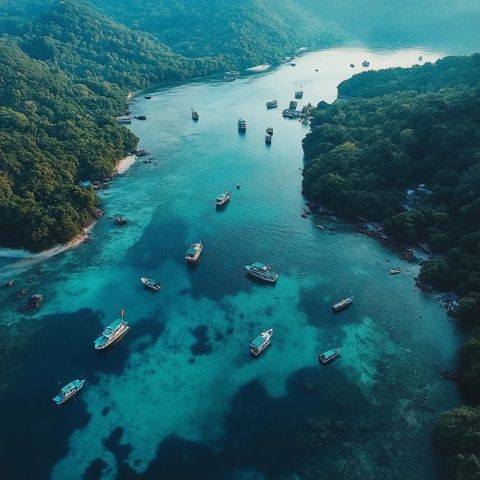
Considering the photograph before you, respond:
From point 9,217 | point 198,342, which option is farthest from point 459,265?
point 9,217

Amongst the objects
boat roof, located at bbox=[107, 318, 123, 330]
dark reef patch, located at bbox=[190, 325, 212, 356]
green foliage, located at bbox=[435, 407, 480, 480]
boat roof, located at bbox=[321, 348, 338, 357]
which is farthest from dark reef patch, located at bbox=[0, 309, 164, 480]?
green foliage, located at bbox=[435, 407, 480, 480]

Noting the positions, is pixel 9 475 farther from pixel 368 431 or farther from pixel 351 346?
pixel 351 346

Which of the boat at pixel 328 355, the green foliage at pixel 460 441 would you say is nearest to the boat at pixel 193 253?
the boat at pixel 328 355

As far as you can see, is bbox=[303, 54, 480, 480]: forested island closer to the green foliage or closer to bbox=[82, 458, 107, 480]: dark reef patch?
the green foliage

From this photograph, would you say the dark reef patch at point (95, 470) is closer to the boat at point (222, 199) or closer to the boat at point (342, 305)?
the boat at point (342, 305)

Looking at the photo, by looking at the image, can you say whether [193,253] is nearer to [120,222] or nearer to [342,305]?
[120,222]
